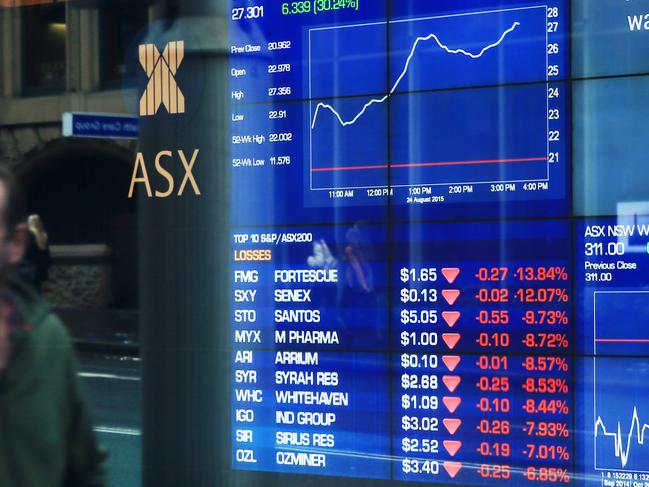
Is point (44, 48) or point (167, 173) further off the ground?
point (44, 48)

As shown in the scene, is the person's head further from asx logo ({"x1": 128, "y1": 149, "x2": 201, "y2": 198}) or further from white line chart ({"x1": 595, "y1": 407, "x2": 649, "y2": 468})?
white line chart ({"x1": 595, "y1": 407, "x2": 649, "y2": 468})

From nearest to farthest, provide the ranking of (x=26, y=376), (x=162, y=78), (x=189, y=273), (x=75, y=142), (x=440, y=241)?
(x=26, y=376)
(x=189, y=273)
(x=162, y=78)
(x=440, y=241)
(x=75, y=142)

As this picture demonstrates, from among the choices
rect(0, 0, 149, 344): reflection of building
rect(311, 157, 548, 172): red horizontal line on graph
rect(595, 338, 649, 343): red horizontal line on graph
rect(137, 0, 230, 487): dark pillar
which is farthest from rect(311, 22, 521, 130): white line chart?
rect(595, 338, 649, 343): red horizontal line on graph

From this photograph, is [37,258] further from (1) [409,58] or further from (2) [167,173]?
(1) [409,58]

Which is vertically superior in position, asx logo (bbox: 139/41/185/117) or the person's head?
asx logo (bbox: 139/41/185/117)

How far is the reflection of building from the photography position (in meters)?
5.06

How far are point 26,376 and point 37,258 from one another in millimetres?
2863

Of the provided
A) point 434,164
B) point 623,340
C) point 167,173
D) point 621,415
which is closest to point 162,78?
point 167,173

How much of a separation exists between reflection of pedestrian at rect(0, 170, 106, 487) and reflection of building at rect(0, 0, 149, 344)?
249cm

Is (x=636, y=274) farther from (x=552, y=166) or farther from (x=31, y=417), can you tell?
(x=31, y=417)

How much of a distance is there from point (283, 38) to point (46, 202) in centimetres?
120

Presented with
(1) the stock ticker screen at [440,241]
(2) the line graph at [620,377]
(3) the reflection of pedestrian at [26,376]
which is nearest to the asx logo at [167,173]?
(1) the stock ticker screen at [440,241]

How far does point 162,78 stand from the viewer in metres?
4.73

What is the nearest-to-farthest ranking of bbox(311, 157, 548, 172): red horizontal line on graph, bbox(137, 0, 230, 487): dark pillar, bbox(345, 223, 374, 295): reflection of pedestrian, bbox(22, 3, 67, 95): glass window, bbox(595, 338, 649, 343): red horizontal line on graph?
bbox(137, 0, 230, 487): dark pillar → bbox(595, 338, 649, 343): red horizontal line on graph → bbox(311, 157, 548, 172): red horizontal line on graph → bbox(345, 223, 374, 295): reflection of pedestrian → bbox(22, 3, 67, 95): glass window
